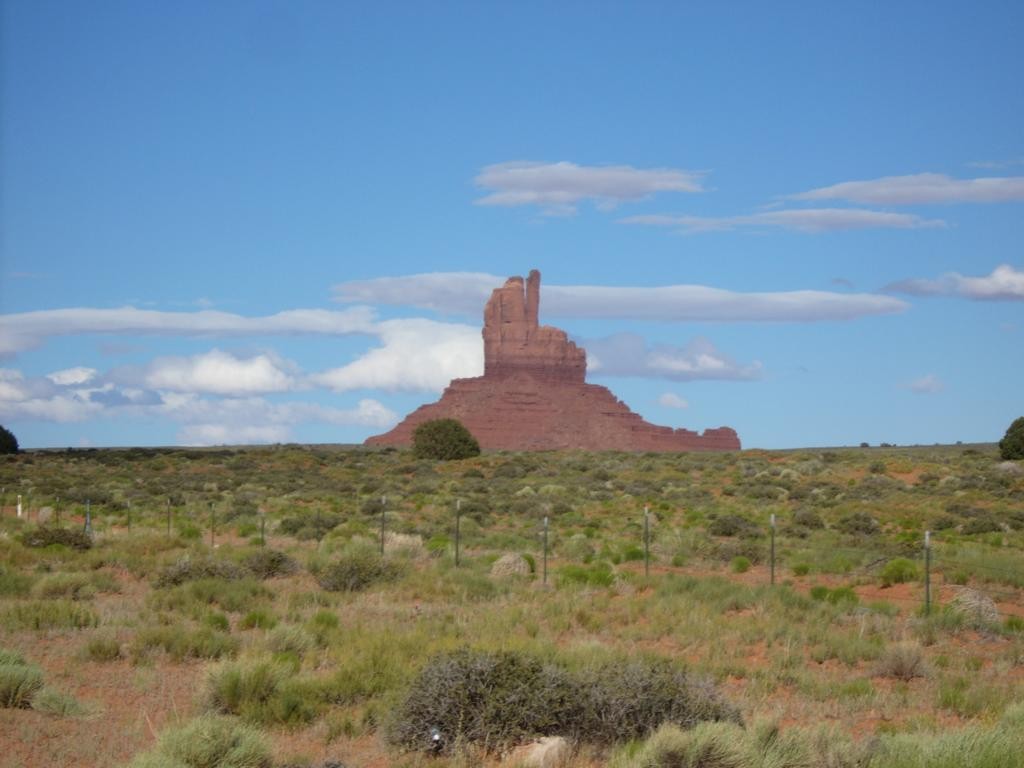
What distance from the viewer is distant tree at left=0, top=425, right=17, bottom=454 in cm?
7819

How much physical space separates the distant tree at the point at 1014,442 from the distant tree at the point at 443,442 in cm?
3113

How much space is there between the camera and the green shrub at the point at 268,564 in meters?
20.2

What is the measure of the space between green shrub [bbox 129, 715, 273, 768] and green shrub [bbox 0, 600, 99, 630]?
23.7ft

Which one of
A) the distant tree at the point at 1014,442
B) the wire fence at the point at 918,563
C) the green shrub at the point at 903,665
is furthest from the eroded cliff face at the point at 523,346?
the green shrub at the point at 903,665

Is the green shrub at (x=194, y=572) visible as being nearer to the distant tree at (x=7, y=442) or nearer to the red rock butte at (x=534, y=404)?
the distant tree at (x=7, y=442)

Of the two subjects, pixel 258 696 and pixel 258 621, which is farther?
pixel 258 621

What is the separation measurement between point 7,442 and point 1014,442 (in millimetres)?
61259

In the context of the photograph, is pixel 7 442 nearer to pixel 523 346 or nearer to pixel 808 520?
pixel 808 520

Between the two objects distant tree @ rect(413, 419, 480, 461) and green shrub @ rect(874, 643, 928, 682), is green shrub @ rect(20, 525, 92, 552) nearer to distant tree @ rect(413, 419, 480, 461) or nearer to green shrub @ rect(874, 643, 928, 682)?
green shrub @ rect(874, 643, 928, 682)

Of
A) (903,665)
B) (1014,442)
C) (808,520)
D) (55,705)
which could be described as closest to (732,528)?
(808,520)

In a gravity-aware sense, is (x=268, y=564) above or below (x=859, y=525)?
below

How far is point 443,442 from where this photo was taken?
75.0m

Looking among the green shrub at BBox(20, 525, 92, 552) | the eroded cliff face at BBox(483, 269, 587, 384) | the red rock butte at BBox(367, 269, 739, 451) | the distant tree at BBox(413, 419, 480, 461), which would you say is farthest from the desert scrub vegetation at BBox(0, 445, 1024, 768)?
the eroded cliff face at BBox(483, 269, 587, 384)

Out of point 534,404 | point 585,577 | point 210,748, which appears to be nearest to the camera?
point 210,748
